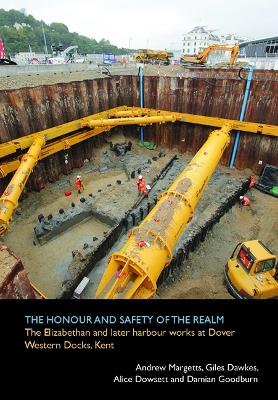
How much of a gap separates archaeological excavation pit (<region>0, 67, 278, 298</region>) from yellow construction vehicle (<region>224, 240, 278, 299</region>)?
955 millimetres

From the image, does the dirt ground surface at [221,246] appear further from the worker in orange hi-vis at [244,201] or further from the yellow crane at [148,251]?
the yellow crane at [148,251]

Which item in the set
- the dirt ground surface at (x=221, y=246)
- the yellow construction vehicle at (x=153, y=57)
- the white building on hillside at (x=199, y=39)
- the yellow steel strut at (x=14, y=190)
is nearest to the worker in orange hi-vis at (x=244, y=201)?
the dirt ground surface at (x=221, y=246)

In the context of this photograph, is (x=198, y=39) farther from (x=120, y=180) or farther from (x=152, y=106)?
(x=120, y=180)

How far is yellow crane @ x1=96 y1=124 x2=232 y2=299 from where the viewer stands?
451cm

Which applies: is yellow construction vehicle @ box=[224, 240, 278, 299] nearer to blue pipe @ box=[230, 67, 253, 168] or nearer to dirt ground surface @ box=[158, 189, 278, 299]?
dirt ground surface @ box=[158, 189, 278, 299]

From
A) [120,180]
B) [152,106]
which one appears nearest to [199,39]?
[152,106]

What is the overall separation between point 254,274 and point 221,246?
2591mm

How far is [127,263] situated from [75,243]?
22.2 ft

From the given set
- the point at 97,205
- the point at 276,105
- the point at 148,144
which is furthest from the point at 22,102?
the point at 276,105

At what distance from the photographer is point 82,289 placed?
8305 millimetres

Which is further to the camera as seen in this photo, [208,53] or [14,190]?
[208,53]

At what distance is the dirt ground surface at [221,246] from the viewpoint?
878 cm

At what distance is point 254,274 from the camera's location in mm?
7859

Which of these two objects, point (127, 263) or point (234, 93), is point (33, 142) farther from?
point (234, 93)
